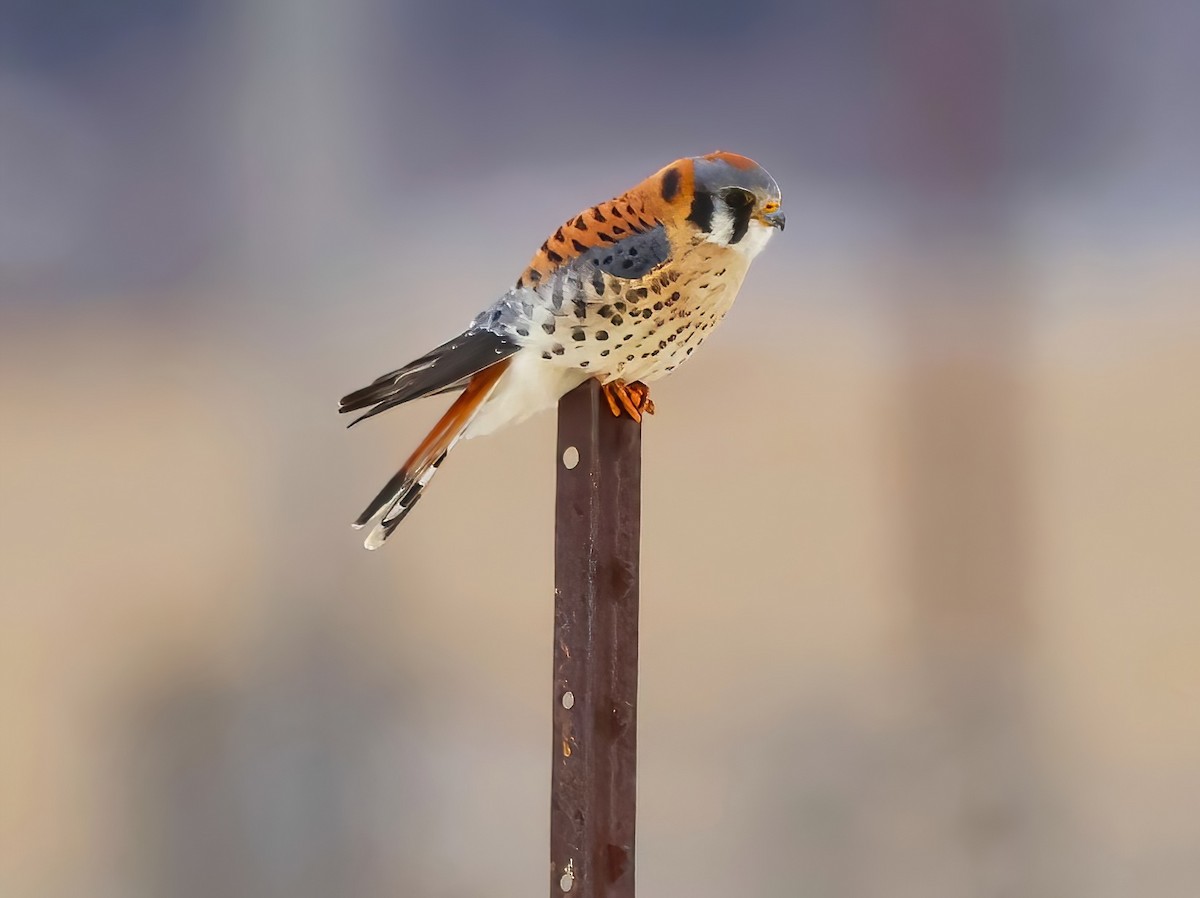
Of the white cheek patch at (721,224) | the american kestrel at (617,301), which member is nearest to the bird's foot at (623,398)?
the american kestrel at (617,301)

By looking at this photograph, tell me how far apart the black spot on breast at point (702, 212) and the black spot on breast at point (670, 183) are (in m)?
0.02

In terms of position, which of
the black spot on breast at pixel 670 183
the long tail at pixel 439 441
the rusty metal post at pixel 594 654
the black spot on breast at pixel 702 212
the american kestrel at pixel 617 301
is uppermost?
the black spot on breast at pixel 670 183

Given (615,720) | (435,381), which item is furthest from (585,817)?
(435,381)

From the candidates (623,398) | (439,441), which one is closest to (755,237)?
(623,398)

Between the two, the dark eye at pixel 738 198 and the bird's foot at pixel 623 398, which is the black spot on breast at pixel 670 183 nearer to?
the dark eye at pixel 738 198

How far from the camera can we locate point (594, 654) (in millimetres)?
943

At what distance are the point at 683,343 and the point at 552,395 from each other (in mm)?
122

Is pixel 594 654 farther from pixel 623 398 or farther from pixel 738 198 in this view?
pixel 738 198

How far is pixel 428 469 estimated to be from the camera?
39.0 inches

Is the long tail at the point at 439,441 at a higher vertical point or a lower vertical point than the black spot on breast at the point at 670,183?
lower

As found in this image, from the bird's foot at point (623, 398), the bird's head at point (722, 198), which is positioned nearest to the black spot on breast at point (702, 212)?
the bird's head at point (722, 198)

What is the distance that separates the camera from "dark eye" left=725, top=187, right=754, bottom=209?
89 centimetres

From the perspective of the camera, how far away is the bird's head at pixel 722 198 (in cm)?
89

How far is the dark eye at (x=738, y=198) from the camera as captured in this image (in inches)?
34.9
